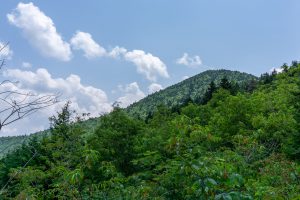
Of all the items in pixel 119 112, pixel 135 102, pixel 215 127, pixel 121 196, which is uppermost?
pixel 135 102

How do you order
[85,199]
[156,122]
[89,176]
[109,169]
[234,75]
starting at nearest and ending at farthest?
[85,199]
[109,169]
[89,176]
[156,122]
[234,75]

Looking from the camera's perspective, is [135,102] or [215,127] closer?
[215,127]

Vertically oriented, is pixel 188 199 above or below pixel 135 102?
below

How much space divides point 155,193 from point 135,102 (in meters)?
192

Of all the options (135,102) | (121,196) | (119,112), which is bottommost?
(121,196)

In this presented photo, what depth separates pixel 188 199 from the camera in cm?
557

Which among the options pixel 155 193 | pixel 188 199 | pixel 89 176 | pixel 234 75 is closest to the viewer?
pixel 188 199

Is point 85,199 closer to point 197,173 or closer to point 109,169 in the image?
point 109,169

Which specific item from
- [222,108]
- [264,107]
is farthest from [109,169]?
[264,107]

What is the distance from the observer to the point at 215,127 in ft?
93.6

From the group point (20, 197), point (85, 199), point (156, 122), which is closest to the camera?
point (20, 197)

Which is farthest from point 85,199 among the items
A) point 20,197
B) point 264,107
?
point 264,107

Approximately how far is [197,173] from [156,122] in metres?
33.1

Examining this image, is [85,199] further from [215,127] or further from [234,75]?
[234,75]
